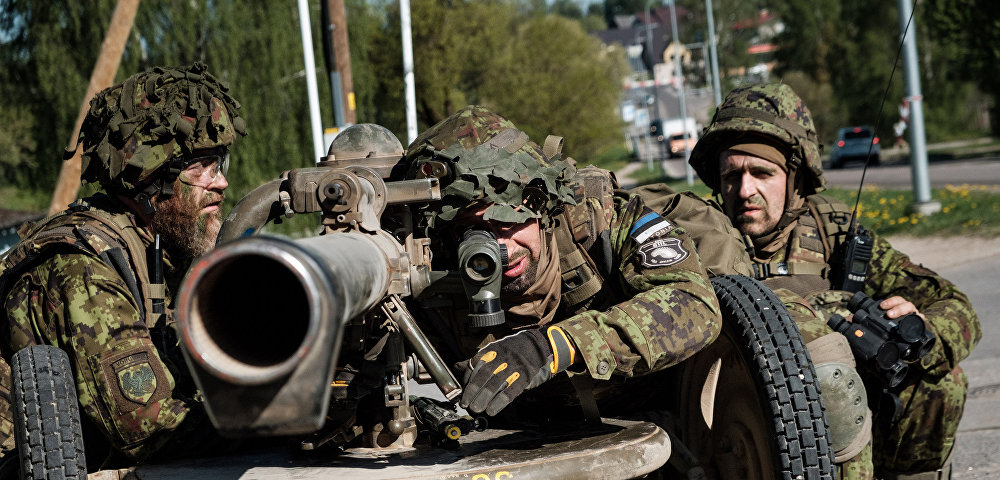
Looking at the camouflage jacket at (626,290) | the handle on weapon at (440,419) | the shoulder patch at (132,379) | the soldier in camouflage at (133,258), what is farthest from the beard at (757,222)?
A: the shoulder patch at (132,379)

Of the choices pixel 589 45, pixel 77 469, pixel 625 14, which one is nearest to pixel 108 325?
pixel 77 469

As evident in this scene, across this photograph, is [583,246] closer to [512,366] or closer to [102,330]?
[512,366]

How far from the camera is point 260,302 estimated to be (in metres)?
2.35

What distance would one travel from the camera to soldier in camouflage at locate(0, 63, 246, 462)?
3.66m

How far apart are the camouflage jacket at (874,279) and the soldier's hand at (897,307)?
142mm

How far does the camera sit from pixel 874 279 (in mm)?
5137

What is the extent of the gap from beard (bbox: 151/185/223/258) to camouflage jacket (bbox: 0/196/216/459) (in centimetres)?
32

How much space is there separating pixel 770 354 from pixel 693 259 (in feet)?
1.52

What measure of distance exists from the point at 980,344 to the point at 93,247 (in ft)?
22.9

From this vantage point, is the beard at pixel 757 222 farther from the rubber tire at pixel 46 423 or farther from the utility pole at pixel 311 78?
the utility pole at pixel 311 78

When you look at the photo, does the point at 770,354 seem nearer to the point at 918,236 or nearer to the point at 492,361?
the point at 492,361

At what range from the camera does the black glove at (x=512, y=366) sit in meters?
3.21

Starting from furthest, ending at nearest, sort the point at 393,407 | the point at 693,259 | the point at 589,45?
1. the point at 589,45
2. the point at 693,259
3. the point at 393,407

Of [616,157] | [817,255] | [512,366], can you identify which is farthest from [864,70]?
[512,366]
